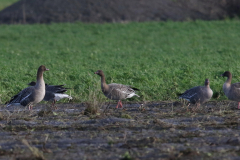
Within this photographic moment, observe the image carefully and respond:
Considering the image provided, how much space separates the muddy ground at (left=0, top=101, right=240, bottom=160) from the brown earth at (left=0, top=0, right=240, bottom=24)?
106 feet

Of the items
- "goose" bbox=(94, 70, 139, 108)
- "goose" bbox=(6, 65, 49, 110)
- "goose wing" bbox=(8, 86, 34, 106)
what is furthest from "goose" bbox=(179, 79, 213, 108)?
"goose wing" bbox=(8, 86, 34, 106)

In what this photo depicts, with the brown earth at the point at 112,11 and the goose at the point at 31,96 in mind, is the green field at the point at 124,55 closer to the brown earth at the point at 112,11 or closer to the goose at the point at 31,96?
the goose at the point at 31,96

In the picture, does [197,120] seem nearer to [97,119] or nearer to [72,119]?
[97,119]

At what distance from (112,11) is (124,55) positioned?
71.0ft

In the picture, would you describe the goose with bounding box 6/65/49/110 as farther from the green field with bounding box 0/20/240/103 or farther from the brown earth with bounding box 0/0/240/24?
the brown earth with bounding box 0/0/240/24

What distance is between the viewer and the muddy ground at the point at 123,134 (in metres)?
7.99

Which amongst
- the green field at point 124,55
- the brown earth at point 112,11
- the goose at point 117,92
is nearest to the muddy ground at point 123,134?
the goose at point 117,92

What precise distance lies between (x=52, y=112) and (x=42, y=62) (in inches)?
451

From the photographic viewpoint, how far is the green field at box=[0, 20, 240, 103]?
1706 cm

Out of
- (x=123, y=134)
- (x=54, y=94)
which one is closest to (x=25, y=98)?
(x=54, y=94)

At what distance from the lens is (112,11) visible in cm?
4694

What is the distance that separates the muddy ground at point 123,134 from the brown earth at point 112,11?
3229cm

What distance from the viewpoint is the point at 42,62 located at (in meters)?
23.2

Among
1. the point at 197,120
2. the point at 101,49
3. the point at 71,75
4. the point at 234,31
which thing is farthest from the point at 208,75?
the point at 234,31
